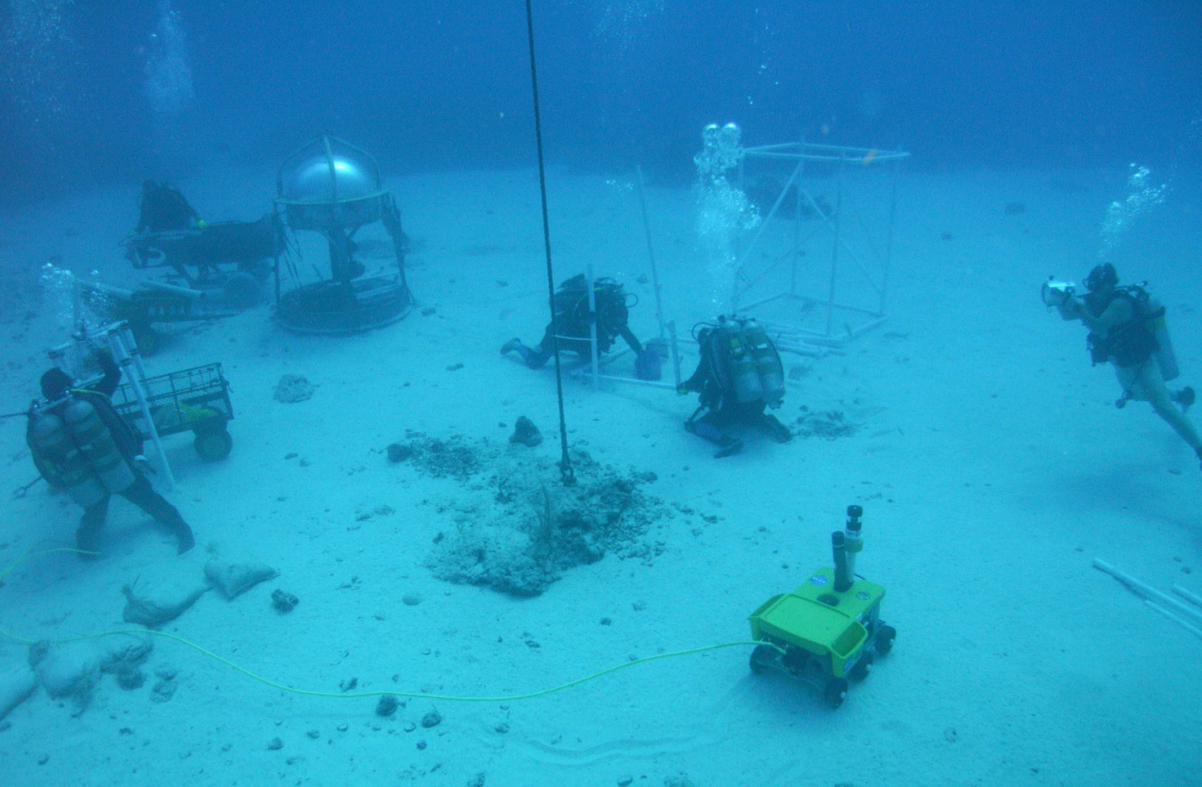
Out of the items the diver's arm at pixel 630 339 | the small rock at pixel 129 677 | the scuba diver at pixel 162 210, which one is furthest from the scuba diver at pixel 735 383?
the scuba diver at pixel 162 210

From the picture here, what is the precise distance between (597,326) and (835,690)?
719cm

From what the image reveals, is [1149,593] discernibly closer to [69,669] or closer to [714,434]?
[714,434]

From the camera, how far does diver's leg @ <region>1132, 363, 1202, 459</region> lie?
7312 millimetres

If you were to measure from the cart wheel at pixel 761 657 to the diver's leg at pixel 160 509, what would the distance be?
611 cm

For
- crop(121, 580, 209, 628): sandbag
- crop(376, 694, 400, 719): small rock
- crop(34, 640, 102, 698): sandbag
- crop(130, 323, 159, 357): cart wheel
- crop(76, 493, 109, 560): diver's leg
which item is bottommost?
crop(376, 694, 400, 719): small rock

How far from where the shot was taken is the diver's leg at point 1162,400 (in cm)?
731

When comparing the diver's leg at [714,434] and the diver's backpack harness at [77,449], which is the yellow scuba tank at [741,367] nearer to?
the diver's leg at [714,434]

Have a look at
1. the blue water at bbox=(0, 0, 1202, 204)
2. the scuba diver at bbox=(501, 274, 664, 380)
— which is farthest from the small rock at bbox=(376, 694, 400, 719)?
the blue water at bbox=(0, 0, 1202, 204)

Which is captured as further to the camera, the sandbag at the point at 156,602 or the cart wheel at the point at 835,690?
the sandbag at the point at 156,602

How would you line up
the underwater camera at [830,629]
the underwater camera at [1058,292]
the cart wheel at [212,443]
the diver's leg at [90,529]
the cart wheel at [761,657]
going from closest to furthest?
the underwater camera at [830,629] → the cart wheel at [761,657] → the diver's leg at [90,529] → the underwater camera at [1058,292] → the cart wheel at [212,443]

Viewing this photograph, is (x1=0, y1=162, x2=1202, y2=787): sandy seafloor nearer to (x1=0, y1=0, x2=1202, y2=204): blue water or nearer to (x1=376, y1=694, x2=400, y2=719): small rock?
(x1=376, y1=694, x2=400, y2=719): small rock

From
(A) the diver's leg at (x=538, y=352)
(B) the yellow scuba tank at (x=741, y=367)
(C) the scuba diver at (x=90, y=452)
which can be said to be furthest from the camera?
(A) the diver's leg at (x=538, y=352)

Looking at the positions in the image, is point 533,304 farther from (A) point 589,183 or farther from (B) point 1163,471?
(A) point 589,183

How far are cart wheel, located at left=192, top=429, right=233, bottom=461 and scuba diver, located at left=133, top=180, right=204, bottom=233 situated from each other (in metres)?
8.94
